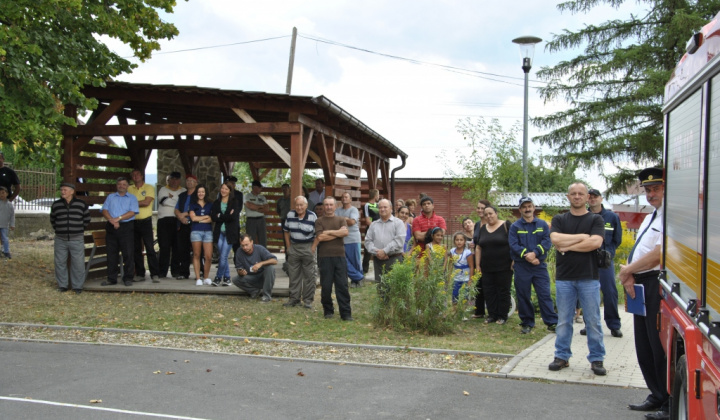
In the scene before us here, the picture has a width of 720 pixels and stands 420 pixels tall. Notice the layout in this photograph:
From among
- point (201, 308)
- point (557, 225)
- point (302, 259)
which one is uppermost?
point (557, 225)

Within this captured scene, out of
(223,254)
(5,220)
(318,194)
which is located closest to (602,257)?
(223,254)

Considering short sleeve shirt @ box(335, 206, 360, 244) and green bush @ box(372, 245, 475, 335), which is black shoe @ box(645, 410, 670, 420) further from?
short sleeve shirt @ box(335, 206, 360, 244)

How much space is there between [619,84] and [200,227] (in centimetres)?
1956

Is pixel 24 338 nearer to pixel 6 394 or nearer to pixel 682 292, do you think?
pixel 6 394

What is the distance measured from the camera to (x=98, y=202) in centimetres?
1360

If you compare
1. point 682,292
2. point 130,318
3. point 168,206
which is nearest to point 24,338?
point 130,318

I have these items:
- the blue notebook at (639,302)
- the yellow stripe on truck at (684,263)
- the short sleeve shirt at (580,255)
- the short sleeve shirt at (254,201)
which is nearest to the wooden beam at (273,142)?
the short sleeve shirt at (254,201)

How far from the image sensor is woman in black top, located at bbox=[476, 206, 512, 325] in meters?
9.69

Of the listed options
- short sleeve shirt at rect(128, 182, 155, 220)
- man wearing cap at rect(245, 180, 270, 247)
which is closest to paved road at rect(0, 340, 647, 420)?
short sleeve shirt at rect(128, 182, 155, 220)

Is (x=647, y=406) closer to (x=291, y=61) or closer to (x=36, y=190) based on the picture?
(x=36, y=190)

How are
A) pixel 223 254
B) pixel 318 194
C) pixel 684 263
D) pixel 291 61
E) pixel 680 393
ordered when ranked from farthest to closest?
pixel 291 61 < pixel 318 194 < pixel 223 254 < pixel 680 393 < pixel 684 263

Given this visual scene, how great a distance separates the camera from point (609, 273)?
9070 millimetres

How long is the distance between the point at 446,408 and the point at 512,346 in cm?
285

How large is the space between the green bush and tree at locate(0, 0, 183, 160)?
229 inches
